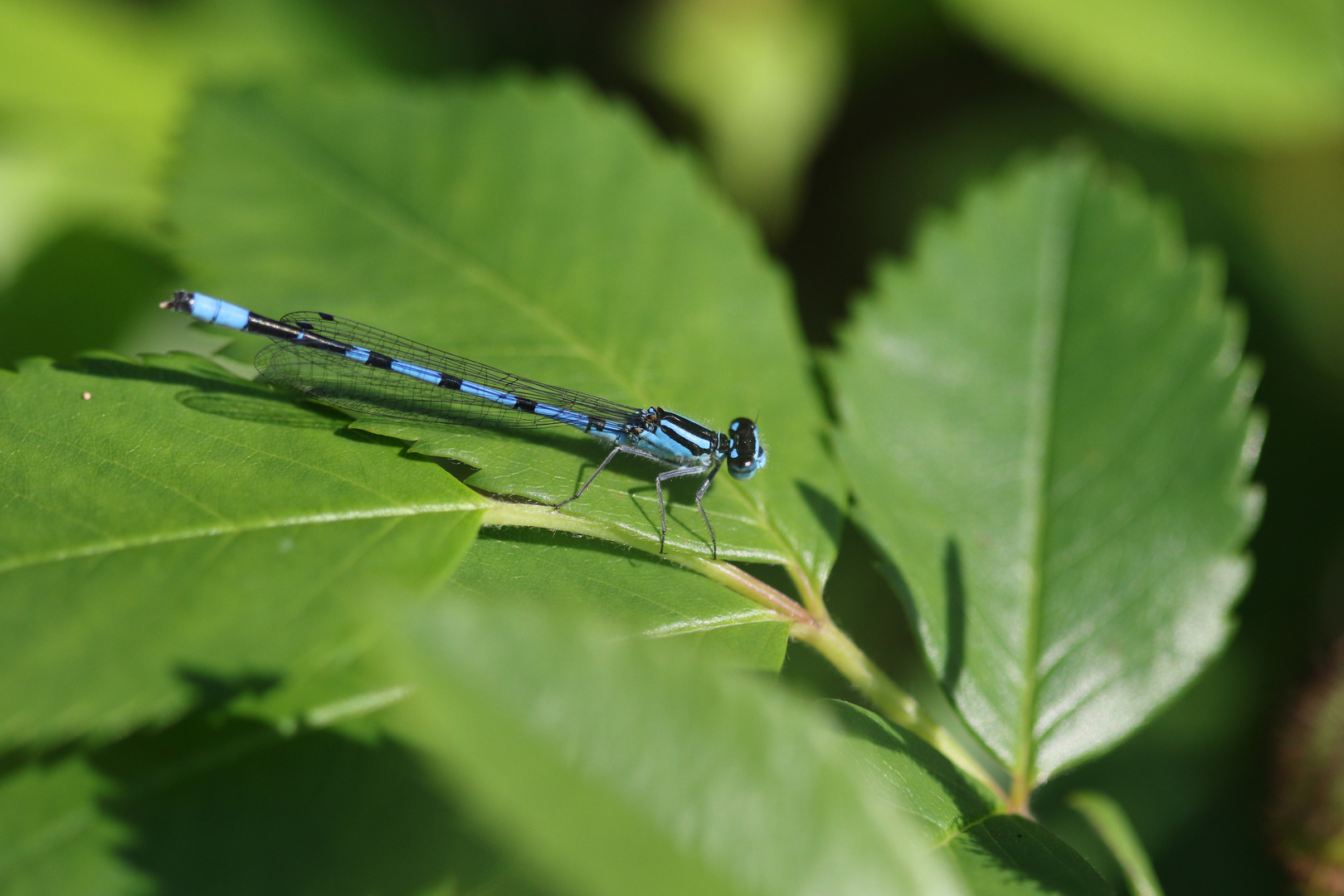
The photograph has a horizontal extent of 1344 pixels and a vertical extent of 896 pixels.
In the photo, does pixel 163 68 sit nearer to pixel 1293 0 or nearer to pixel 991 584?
pixel 991 584

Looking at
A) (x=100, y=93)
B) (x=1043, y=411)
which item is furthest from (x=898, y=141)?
(x=100, y=93)

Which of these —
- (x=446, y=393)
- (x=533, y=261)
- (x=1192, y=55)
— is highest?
(x=1192, y=55)

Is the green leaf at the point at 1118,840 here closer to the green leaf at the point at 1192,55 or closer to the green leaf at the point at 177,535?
the green leaf at the point at 177,535

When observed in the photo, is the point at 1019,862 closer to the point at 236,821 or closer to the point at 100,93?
the point at 236,821

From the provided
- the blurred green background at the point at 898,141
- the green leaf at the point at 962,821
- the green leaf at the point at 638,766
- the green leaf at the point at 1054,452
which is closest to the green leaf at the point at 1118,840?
the green leaf at the point at 1054,452

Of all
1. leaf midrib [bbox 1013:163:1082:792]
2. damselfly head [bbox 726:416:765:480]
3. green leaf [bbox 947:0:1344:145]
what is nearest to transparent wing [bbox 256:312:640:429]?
damselfly head [bbox 726:416:765:480]

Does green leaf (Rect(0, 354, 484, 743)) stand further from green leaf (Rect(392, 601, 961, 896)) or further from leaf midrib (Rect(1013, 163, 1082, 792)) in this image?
leaf midrib (Rect(1013, 163, 1082, 792))

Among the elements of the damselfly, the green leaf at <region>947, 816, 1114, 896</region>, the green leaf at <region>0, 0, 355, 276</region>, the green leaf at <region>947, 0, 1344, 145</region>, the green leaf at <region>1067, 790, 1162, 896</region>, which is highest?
the green leaf at <region>0, 0, 355, 276</region>
